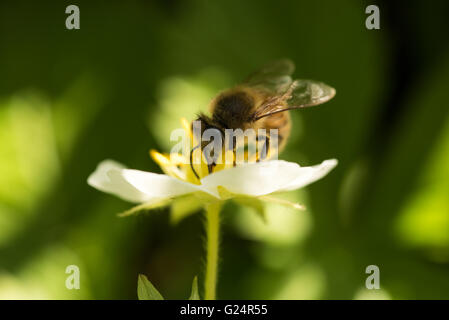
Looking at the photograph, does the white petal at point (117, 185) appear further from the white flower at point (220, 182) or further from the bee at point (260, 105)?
the bee at point (260, 105)

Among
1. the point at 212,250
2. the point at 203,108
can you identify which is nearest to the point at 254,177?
the point at 212,250

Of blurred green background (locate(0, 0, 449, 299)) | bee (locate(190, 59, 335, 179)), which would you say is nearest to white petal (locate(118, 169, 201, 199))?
bee (locate(190, 59, 335, 179))

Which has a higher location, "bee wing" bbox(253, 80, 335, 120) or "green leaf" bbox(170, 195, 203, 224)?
"bee wing" bbox(253, 80, 335, 120)

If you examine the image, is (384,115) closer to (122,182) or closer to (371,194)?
(371,194)

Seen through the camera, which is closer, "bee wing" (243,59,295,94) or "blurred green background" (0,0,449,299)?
"bee wing" (243,59,295,94)

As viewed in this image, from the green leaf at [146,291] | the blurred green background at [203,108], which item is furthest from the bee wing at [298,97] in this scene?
the blurred green background at [203,108]

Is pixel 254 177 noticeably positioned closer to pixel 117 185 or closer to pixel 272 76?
pixel 117 185

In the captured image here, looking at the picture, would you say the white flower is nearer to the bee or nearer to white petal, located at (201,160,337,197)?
white petal, located at (201,160,337,197)

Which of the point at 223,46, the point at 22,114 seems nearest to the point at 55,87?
the point at 22,114
